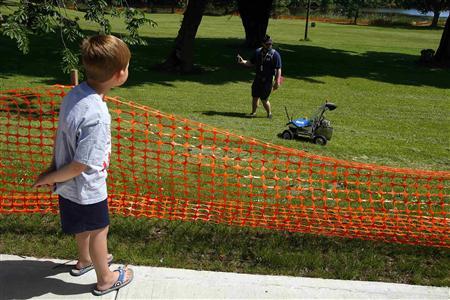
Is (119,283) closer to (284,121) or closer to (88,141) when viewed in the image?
(88,141)

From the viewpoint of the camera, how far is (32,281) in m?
3.34

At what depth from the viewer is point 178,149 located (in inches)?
288

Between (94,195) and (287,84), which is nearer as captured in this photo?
(94,195)

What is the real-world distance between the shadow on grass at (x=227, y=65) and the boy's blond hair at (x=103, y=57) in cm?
1211

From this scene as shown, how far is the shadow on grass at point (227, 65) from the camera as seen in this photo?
16.0 metres

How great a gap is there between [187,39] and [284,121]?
7711 mm

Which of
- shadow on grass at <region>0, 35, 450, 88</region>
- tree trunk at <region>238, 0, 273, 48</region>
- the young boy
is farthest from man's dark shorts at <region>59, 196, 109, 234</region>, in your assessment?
tree trunk at <region>238, 0, 273, 48</region>

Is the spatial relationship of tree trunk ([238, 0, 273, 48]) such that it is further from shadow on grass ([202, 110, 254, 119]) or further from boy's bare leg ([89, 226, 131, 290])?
boy's bare leg ([89, 226, 131, 290])

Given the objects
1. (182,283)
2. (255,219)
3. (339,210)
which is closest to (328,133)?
(339,210)

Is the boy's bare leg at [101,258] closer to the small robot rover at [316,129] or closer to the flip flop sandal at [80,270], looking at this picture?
the flip flop sandal at [80,270]

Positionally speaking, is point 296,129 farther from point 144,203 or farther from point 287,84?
point 287,84

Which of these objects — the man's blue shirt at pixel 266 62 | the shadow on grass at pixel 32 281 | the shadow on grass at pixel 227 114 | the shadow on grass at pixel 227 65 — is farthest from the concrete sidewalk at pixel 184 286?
the shadow on grass at pixel 227 65

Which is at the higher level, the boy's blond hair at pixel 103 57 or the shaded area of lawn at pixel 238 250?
the boy's blond hair at pixel 103 57

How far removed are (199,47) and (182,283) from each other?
22.5 m
